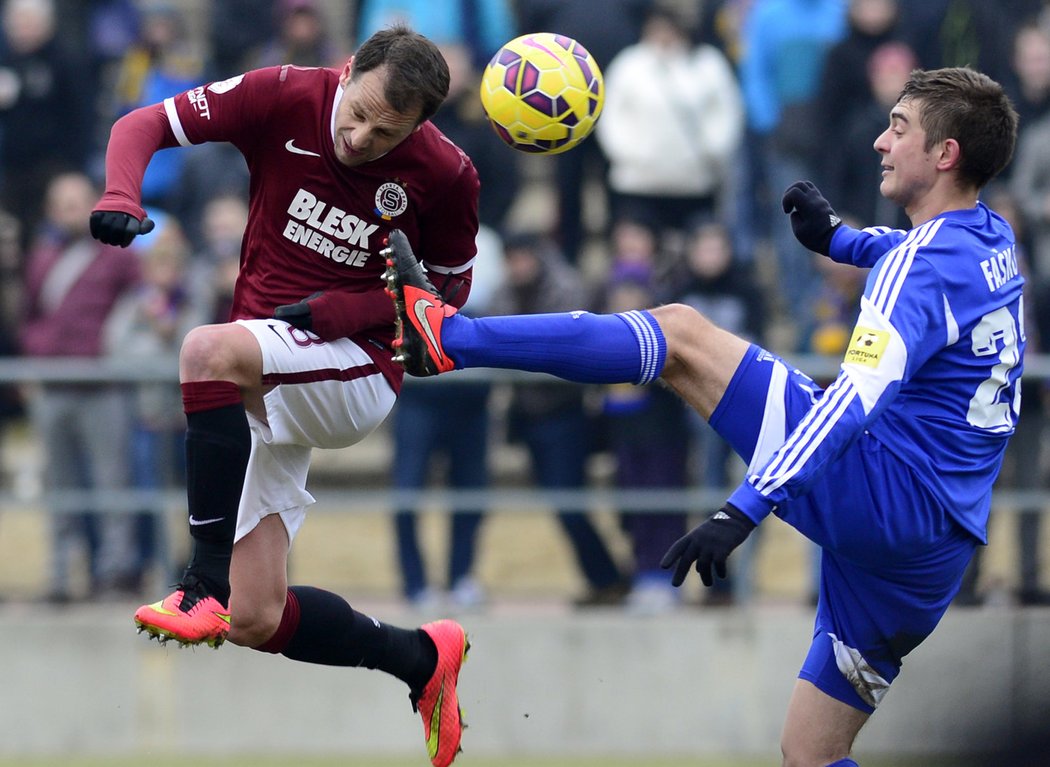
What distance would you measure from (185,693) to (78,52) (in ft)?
13.3

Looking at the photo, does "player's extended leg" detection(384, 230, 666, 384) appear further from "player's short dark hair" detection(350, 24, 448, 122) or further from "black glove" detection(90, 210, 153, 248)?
"black glove" detection(90, 210, 153, 248)

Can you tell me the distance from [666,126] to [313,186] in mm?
4742

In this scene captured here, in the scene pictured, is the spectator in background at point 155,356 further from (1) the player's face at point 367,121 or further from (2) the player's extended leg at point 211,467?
(1) the player's face at point 367,121

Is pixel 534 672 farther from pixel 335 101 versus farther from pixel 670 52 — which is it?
pixel 335 101

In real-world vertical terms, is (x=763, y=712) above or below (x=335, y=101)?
below

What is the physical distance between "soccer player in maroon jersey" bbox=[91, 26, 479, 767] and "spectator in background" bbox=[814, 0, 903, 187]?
15.3 feet

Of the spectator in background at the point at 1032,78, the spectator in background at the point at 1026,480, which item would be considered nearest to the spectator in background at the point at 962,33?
the spectator in background at the point at 1032,78

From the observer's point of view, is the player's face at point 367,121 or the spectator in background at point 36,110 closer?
the player's face at point 367,121

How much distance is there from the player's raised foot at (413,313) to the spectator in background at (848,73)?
5.06 metres

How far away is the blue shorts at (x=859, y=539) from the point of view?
5.48m

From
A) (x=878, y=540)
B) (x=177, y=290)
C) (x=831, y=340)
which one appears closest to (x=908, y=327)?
(x=878, y=540)

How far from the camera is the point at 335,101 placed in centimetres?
573

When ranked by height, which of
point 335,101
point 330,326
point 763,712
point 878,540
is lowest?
point 763,712

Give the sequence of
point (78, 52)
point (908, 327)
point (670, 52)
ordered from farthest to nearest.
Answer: point (78, 52), point (670, 52), point (908, 327)
